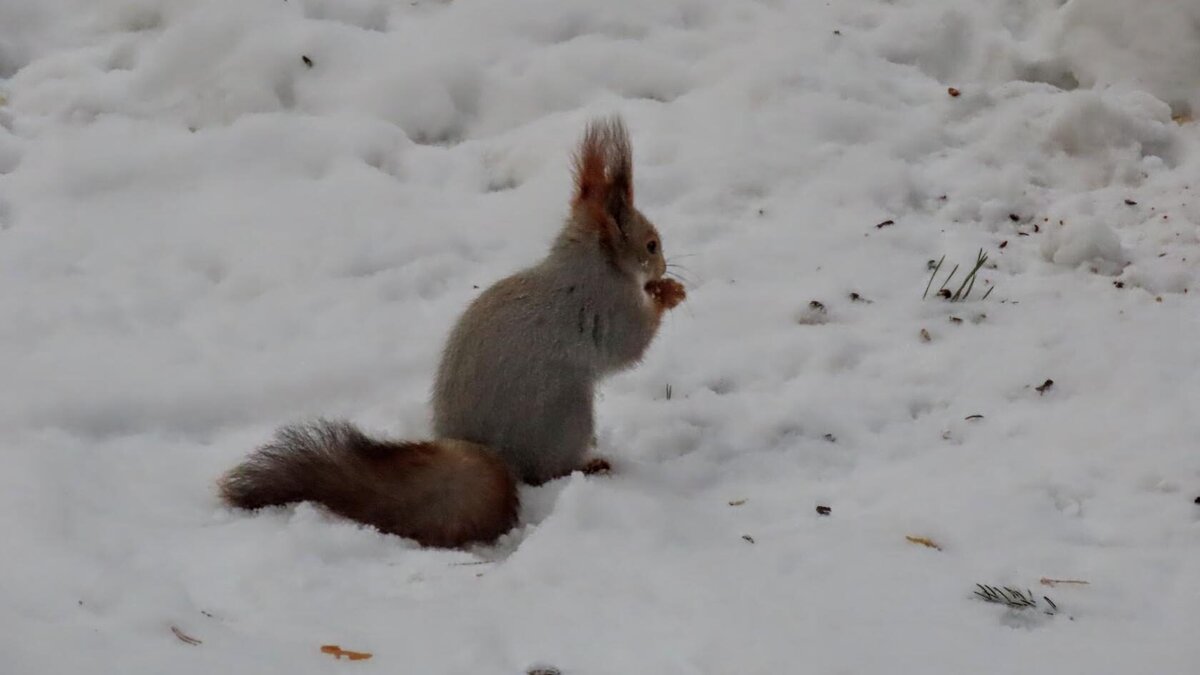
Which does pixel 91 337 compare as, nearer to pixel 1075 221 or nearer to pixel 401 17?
pixel 401 17

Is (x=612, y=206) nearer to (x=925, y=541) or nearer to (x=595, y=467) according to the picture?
(x=595, y=467)

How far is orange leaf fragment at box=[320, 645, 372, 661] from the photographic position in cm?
170

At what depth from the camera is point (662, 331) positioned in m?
3.25

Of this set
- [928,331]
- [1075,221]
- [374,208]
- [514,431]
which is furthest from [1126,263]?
[374,208]

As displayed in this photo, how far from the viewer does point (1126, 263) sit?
10.8 ft

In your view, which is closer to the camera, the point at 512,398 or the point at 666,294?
the point at 512,398

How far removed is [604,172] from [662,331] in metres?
0.72

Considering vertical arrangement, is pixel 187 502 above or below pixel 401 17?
below

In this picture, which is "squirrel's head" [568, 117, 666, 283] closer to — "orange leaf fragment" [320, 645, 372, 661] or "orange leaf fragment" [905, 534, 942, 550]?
"orange leaf fragment" [905, 534, 942, 550]

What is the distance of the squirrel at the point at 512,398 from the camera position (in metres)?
2.28

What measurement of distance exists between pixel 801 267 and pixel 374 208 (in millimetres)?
1443

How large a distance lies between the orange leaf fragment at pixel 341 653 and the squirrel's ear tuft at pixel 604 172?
1338 mm

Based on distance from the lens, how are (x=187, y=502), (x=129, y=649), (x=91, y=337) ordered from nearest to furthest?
(x=129, y=649) < (x=187, y=502) < (x=91, y=337)

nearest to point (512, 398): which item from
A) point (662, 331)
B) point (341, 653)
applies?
point (662, 331)
